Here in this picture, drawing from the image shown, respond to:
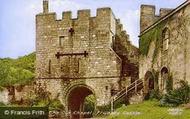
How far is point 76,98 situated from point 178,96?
56.6 ft

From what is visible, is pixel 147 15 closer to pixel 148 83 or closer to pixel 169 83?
pixel 148 83

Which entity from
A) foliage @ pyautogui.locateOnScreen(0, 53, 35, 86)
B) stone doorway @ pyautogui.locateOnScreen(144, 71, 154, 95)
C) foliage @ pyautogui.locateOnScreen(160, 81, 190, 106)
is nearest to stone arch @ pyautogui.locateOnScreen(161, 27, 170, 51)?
stone doorway @ pyautogui.locateOnScreen(144, 71, 154, 95)

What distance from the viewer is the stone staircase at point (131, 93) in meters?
41.8

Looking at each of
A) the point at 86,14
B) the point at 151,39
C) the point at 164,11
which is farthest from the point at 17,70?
the point at 151,39

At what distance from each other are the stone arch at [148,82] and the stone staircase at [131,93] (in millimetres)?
593

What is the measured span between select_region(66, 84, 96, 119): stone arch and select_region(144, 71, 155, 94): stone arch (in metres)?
5.38

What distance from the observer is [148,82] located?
41.8 metres

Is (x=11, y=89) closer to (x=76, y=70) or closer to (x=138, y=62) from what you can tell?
(x=76, y=70)

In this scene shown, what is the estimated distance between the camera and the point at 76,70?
4638 cm

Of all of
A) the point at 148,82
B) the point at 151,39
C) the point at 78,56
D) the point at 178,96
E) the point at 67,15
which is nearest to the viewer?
the point at 178,96

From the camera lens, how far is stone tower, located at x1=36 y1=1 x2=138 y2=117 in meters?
45.7

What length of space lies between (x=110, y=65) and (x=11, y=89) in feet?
27.8

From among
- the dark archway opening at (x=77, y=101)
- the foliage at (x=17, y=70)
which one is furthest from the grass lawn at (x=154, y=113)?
the foliage at (x=17, y=70)

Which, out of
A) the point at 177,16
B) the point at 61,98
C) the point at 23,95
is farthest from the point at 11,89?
the point at 177,16
